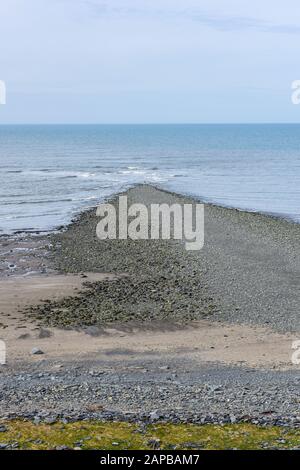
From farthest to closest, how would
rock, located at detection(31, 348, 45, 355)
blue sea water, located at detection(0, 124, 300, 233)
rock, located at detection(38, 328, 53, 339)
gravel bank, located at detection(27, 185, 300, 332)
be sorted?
blue sea water, located at detection(0, 124, 300, 233) → gravel bank, located at detection(27, 185, 300, 332) → rock, located at detection(38, 328, 53, 339) → rock, located at detection(31, 348, 45, 355)

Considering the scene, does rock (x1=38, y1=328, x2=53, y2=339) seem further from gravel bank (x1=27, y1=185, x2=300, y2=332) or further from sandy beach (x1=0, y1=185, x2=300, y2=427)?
gravel bank (x1=27, y1=185, x2=300, y2=332)

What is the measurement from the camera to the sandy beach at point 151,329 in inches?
527

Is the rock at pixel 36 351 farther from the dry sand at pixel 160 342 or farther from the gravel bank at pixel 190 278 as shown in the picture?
the gravel bank at pixel 190 278

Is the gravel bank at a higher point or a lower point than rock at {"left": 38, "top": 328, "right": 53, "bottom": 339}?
higher

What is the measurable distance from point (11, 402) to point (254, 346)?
8.19 meters

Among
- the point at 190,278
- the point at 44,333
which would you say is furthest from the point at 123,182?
the point at 44,333

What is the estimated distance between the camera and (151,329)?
20.3 meters

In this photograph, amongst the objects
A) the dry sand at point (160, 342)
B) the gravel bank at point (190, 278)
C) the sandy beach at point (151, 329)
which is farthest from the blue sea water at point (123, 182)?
the dry sand at point (160, 342)

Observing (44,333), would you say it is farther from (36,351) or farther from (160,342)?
(160,342)

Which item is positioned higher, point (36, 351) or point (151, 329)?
point (151, 329)

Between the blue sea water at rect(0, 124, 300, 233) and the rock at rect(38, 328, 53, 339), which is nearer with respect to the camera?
the rock at rect(38, 328, 53, 339)

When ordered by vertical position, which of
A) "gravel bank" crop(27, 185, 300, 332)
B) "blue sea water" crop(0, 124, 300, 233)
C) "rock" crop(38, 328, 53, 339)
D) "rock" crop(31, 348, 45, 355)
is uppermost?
"blue sea water" crop(0, 124, 300, 233)

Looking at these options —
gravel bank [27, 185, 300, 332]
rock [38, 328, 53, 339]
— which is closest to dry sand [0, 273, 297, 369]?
rock [38, 328, 53, 339]

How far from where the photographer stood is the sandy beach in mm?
13383
